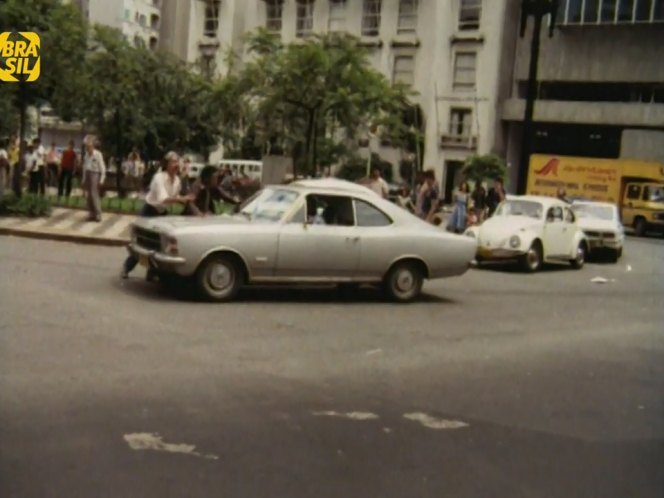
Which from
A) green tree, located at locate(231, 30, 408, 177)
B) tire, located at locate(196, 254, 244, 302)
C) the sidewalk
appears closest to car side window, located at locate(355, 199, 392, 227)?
tire, located at locate(196, 254, 244, 302)

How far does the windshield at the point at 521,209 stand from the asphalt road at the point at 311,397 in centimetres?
714

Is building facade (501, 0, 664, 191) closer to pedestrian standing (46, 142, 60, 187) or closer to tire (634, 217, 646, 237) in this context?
tire (634, 217, 646, 237)

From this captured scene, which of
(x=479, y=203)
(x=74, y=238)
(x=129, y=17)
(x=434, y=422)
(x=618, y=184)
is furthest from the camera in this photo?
(x=618, y=184)

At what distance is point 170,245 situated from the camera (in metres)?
9.84

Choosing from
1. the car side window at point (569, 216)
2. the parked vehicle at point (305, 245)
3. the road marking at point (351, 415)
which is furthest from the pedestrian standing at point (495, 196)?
the road marking at point (351, 415)

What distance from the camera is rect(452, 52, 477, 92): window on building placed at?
148 ft

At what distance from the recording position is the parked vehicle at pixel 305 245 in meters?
10.0

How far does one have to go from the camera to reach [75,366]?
21.7 ft

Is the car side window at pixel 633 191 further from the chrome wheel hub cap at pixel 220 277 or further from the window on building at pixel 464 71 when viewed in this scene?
the chrome wheel hub cap at pixel 220 277

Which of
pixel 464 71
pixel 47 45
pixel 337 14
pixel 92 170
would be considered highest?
pixel 464 71

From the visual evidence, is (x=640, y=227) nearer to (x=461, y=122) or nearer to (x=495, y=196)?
(x=461, y=122)

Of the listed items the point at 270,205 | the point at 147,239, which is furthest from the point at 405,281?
the point at 147,239

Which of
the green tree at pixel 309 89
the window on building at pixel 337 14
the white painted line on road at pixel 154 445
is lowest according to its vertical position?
the white painted line on road at pixel 154 445

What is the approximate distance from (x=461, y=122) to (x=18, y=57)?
4240 cm
